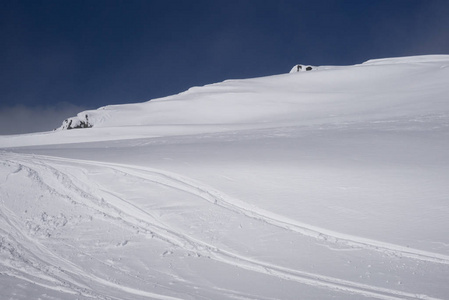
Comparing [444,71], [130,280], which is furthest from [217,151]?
[444,71]

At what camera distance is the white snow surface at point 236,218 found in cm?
497

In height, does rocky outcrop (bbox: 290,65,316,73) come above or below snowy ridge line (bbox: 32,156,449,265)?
above

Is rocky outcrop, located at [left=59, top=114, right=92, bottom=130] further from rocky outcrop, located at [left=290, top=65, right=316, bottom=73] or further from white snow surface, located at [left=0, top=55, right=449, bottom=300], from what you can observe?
rocky outcrop, located at [left=290, top=65, right=316, bottom=73]

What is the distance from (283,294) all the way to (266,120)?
1868cm

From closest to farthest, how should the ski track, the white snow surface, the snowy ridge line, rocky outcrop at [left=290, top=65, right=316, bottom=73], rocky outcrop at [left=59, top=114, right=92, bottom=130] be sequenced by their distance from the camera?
1. the ski track
2. the white snow surface
3. the snowy ridge line
4. rocky outcrop at [left=59, top=114, right=92, bottom=130]
5. rocky outcrop at [left=290, top=65, right=316, bottom=73]

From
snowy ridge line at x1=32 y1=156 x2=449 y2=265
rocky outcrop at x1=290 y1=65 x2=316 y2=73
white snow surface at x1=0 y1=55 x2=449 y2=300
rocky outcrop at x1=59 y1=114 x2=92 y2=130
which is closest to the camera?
white snow surface at x1=0 y1=55 x2=449 y2=300

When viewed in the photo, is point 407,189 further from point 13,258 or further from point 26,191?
point 26,191

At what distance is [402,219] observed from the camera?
6984mm

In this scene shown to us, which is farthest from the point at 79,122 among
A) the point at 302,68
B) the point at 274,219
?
the point at 302,68

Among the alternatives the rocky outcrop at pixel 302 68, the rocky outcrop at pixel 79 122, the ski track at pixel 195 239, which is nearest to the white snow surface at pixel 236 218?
the ski track at pixel 195 239

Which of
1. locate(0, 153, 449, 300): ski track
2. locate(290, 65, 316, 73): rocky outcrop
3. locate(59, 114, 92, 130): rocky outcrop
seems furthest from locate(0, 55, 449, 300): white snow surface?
locate(290, 65, 316, 73): rocky outcrop

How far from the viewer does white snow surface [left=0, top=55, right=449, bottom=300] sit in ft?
16.3

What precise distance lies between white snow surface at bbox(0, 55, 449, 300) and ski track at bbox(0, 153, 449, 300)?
31mm

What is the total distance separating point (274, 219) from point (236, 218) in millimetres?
781
